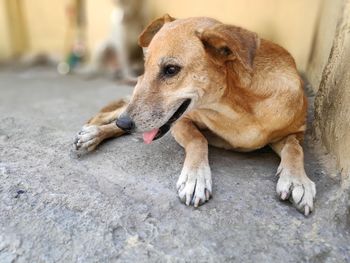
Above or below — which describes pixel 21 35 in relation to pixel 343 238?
below

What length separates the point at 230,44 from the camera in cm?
217

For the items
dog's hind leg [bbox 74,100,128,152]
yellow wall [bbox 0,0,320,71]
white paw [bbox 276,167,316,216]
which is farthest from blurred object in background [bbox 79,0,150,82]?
white paw [bbox 276,167,316,216]

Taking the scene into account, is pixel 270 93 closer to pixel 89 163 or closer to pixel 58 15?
pixel 89 163

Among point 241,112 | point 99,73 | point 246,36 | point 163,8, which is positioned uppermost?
point 246,36

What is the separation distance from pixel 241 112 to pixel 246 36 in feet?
1.48

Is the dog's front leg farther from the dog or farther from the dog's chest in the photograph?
the dog's chest

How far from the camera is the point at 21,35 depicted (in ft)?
25.7

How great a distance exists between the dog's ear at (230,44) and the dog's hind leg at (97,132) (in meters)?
0.92

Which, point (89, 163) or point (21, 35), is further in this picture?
point (21, 35)

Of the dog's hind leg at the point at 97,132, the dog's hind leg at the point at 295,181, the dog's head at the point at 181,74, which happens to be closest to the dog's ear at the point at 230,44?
the dog's head at the point at 181,74

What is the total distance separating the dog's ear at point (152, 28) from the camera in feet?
8.92

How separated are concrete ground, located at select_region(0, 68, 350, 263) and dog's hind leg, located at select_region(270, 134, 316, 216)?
0.17ft

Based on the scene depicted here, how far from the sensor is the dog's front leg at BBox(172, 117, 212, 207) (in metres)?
2.19

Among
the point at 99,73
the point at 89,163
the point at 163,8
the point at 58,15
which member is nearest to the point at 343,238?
the point at 89,163
